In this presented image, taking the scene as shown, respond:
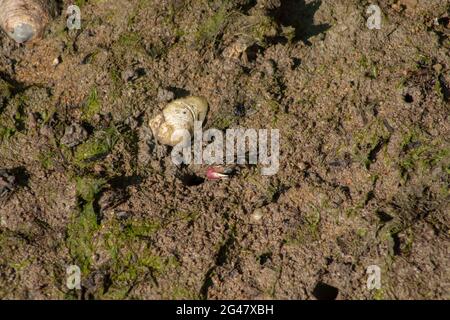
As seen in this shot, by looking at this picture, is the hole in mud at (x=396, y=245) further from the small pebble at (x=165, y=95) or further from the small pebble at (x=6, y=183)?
the small pebble at (x=6, y=183)

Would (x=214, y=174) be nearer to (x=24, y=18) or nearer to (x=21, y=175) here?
(x=21, y=175)

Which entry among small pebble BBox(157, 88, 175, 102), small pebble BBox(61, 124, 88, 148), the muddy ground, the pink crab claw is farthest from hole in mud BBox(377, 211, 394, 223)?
small pebble BBox(61, 124, 88, 148)

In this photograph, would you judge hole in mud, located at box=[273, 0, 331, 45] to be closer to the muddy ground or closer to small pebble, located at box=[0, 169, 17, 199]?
the muddy ground

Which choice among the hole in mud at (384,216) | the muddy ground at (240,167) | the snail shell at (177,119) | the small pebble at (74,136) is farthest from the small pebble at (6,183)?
the hole in mud at (384,216)

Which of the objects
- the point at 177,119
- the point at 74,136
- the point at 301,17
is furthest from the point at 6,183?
the point at 301,17
